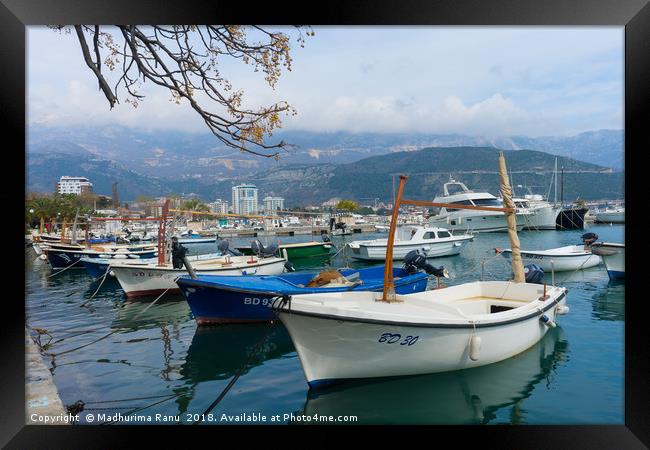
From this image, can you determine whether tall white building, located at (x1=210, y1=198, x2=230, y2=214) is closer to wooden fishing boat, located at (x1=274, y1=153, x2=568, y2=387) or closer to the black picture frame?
wooden fishing boat, located at (x1=274, y1=153, x2=568, y2=387)

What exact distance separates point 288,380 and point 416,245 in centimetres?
1399

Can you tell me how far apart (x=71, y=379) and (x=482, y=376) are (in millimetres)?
5023

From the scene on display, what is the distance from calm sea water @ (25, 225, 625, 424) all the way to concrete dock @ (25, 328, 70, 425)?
41 centimetres

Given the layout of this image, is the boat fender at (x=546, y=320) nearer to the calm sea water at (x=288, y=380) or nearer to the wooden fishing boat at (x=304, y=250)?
the calm sea water at (x=288, y=380)

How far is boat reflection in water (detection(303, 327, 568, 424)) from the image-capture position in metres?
4.83

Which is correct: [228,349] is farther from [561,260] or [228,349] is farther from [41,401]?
[561,260]

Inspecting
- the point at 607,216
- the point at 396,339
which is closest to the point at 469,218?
the point at 607,216

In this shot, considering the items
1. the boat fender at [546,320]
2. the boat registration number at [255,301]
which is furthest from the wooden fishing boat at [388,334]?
the boat registration number at [255,301]

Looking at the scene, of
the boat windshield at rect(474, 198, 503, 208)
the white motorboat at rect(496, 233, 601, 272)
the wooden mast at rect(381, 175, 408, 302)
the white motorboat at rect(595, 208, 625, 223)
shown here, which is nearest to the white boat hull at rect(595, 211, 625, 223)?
the white motorboat at rect(595, 208, 625, 223)

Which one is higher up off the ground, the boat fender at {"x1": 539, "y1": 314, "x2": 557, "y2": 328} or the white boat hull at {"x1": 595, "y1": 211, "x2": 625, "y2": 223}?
the white boat hull at {"x1": 595, "y1": 211, "x2": 625, "y2": 223}

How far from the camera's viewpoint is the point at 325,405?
16.6 feet
